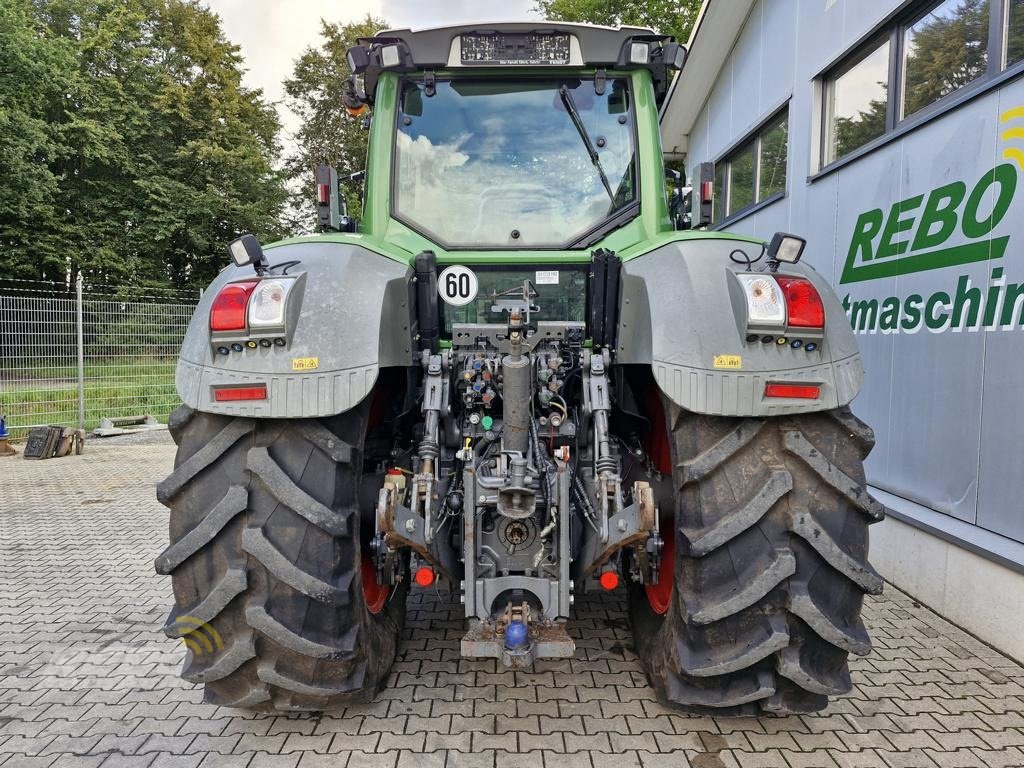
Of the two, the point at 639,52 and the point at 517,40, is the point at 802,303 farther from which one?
the point at 517,40

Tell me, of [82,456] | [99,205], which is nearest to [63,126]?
[99,205]

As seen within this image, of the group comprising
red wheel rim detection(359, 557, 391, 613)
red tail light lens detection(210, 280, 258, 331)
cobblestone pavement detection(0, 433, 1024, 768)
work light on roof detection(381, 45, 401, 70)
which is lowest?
cobblestone pavement detection(0, 433, 1024, 768)

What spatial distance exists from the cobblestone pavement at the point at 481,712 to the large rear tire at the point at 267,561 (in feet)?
1.34

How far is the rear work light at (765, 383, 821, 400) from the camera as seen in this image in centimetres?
219

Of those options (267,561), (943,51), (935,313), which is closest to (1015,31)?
(943,51)

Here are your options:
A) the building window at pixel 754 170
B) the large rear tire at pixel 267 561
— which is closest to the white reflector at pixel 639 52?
the large rear tire at pixel 267 561

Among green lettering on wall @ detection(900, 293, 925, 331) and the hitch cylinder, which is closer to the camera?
the hitch cylinder

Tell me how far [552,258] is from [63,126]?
2367 centimetres

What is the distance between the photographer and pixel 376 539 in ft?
8.11

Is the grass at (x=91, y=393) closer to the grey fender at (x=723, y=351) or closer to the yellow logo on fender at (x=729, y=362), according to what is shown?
the grey fender at (x=723, y=351)

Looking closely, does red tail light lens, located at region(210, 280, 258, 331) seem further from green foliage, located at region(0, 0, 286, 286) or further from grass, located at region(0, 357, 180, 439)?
green foliage, located at region(0, 0, 286, 286)

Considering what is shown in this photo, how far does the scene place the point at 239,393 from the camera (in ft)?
7.29

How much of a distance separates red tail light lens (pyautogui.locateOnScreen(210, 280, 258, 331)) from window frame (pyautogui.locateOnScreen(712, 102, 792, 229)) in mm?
5918

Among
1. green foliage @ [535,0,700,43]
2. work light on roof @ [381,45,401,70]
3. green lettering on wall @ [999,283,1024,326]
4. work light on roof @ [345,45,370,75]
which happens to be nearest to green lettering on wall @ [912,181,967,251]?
green lettering on wall @ [999,283,1024,326]
